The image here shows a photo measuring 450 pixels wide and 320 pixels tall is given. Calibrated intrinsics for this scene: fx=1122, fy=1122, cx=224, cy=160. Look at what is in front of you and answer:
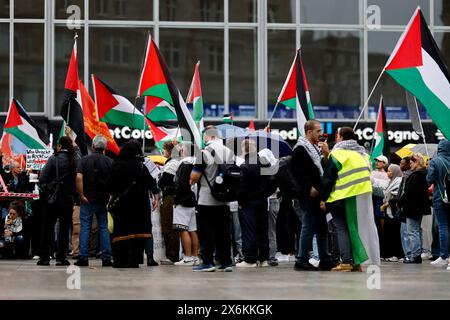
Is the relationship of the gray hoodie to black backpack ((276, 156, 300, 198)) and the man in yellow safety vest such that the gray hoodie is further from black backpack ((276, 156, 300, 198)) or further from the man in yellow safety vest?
black backpack ((276, 156, 300, 198))

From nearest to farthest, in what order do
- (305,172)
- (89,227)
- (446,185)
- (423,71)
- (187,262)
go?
(305,172)
(423,71)
(89,227)
(446,185)
(187,262)

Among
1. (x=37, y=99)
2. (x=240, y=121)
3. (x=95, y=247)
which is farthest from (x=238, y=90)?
(x=95, y=247)

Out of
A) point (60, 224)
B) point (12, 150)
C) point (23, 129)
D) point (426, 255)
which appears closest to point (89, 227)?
point (60, 224)

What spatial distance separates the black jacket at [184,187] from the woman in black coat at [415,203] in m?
3.87

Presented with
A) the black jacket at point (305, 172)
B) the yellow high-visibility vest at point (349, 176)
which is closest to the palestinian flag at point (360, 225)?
the yellow high-visibility vest at point (349, 176)

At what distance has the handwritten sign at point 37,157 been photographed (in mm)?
20531

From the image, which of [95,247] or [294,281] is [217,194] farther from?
[95,247]

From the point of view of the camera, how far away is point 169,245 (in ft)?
58.0

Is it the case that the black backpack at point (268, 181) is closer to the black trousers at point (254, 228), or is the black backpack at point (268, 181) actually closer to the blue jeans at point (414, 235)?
the black trousers at point (254, 228)

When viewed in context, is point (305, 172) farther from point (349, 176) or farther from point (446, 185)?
point (446, 185)

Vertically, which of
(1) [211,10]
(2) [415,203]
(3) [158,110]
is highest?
(1) [211,10]

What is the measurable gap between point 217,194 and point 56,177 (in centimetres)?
340

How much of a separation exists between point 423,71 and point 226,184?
11.7ft

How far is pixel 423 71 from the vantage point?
16.0 metres
